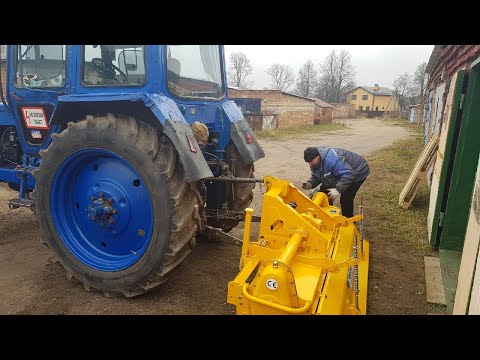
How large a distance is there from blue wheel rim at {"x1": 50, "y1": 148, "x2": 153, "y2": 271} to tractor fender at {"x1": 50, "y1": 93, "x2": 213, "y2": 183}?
40 cm

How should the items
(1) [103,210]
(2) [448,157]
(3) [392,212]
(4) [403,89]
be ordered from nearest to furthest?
(1) [103,210], (2) [448,157], (3) [392,212], (4) [403,89]

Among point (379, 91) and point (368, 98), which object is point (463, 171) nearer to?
point (368, 98)

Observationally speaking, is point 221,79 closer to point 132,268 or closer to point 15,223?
point 132,268

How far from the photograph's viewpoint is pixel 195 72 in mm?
3566

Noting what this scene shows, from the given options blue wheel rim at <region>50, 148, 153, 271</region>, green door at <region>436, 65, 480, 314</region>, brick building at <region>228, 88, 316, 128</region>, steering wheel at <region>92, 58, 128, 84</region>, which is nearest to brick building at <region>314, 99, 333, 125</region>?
brick building at <region>228, 88, 316, 128</region>

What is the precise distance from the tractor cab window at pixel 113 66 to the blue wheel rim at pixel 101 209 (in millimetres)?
656

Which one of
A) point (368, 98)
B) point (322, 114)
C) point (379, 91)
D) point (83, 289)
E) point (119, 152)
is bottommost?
point (83, 289)

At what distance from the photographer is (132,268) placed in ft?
9.91

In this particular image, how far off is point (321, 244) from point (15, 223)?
4.25 m

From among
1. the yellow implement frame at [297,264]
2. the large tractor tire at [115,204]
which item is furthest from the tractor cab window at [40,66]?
the yellow implement frame at [297,264]

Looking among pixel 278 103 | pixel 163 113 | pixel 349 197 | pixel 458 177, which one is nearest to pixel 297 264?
pixel 163 113

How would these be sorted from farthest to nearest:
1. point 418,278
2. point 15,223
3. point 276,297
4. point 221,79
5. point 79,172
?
point 15,223 < point 221,79 < point 418,278 < point 79,172 < point 276,297

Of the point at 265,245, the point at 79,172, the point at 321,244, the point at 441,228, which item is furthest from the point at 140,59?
the point at 441,228

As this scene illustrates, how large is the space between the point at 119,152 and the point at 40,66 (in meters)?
1.54
